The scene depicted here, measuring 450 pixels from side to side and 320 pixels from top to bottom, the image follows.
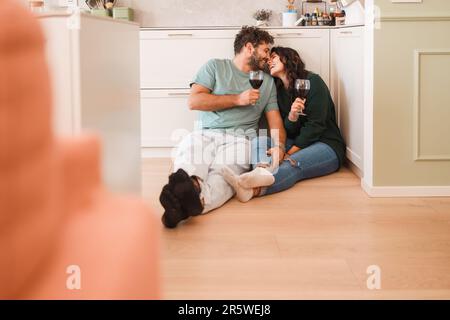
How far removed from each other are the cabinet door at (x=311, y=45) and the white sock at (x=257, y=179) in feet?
4.45

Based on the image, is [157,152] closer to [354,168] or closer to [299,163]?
[299,163]

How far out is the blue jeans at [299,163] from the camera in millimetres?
3194

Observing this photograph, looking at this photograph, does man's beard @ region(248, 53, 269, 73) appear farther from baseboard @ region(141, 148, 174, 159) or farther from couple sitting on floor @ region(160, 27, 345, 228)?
baseboard @ region(141, 148, 174, 159)

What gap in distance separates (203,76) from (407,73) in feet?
3.87

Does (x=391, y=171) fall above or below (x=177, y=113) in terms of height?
below

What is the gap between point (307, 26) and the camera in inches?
163

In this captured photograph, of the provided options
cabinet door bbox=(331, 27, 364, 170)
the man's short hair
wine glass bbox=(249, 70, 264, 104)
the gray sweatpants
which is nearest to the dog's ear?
the gray sweatpants

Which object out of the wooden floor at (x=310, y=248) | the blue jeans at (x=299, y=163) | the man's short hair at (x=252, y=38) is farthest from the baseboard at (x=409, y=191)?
the man's short hair at (x=252, y=38)

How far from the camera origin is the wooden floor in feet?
5.87

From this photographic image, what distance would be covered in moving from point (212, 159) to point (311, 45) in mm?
1484

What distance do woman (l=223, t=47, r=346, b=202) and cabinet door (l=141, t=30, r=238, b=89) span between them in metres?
0.46
